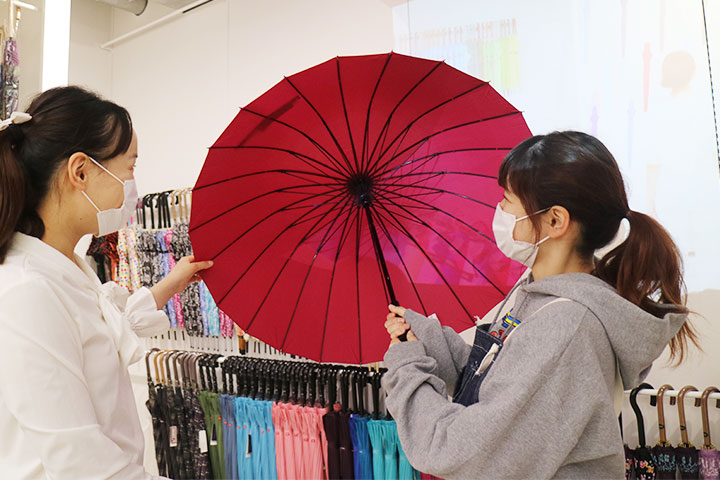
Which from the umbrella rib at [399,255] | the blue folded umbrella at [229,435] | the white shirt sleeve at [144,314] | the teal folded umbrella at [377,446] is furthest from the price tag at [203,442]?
the umbrella rib at [399,255]

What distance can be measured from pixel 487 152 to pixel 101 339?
125 centimetres

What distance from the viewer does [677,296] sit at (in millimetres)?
1300

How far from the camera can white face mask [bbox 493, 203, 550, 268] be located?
1.46 m

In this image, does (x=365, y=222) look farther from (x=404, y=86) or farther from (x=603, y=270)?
(x=603, y=270)

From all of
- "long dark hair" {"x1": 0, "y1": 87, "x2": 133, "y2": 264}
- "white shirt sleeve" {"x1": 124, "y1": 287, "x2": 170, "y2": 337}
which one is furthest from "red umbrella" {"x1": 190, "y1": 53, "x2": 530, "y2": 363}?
"white shirt sleeve" {"x1": 124, "y1": 287, "x2": 170, "y2": 337}

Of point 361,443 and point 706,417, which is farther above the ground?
point 706,417

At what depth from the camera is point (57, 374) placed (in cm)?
123

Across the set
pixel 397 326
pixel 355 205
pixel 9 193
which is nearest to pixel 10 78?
pixel 9 193

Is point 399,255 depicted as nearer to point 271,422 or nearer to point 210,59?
point 271,422

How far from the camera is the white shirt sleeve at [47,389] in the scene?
3.93 feet

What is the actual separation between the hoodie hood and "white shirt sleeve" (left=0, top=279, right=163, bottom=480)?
1.16 meters

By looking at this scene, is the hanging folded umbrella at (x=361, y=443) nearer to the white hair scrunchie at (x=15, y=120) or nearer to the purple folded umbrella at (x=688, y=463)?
the purple folded umbrella at (x=688, y=463)

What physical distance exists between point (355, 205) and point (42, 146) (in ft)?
2.99

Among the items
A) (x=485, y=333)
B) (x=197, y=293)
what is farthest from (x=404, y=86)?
(x=197, y=293)
